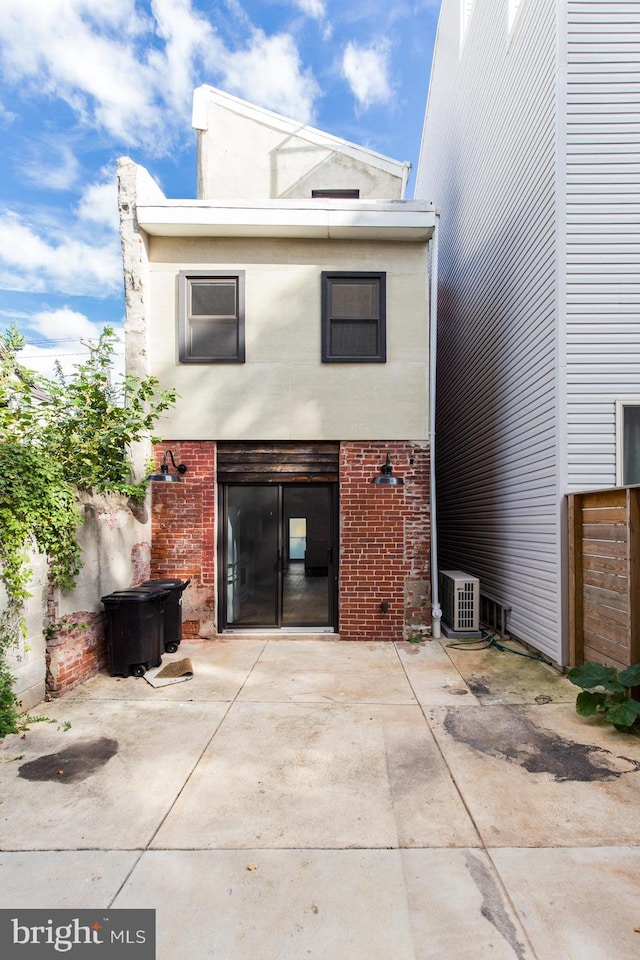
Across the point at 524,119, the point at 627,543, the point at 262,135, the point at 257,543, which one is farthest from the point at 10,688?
the point at 262,135

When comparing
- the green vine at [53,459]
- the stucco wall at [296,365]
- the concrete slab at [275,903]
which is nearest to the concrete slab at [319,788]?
the concrete slab at [275,903]

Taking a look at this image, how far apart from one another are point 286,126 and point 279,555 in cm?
822

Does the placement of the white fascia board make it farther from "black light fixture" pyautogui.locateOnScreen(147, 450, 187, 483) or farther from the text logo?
the text logo

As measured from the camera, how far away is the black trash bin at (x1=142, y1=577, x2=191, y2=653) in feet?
20.3

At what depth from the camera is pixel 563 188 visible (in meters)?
5.56

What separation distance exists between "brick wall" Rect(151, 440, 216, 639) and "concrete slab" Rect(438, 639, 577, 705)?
3.42 m

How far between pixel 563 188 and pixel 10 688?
7513 mm

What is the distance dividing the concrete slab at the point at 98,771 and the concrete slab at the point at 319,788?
183 millimetres

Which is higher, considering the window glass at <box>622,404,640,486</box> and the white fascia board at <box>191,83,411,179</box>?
the white fascia board at <box>191,83,411,179</box>

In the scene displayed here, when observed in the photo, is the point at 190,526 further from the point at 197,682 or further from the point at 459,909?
the point at 459,909

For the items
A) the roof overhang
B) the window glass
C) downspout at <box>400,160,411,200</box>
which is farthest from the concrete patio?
downspout at <box>400,160,411,200</box>

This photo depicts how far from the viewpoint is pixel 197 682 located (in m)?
5.29

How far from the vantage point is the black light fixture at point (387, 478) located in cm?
660

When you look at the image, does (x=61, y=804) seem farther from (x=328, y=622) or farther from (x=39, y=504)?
(x=328, y=622)
